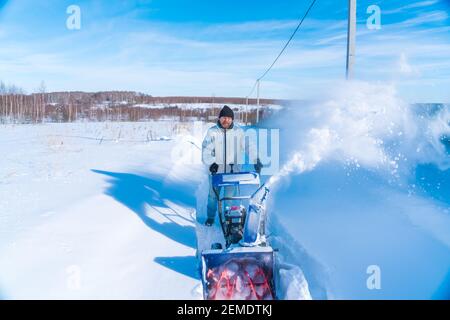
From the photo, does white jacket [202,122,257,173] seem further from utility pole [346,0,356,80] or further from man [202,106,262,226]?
utility pole [346,0,356,80]

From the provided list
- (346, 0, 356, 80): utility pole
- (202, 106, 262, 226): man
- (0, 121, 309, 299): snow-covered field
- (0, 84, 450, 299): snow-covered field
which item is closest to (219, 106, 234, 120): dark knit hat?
(202, 106, 262, 226): man

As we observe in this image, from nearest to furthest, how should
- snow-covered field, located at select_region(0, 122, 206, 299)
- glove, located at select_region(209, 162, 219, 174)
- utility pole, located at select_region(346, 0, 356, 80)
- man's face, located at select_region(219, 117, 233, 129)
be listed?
1. snow-covered field, located at select_region(0, 122, 206, 299)
2. glove, located at select_region(209, 162, 219, 174)
3. man's face, located at select_region(219, 117, 233, 129)
4. utility pole, located at select_region(346, 0, 356, 80)

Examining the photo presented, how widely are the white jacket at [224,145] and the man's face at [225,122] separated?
54 millimetres

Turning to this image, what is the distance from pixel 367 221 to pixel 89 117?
1403 inches

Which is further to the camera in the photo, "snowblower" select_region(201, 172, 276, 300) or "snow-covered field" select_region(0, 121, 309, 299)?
"snowblower" select_region(201, 172, 276, 300)

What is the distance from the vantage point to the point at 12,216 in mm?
4902

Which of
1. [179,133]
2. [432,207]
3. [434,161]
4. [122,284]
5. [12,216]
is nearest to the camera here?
[122,284]

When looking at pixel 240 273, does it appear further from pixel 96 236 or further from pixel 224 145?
pixel 224 145

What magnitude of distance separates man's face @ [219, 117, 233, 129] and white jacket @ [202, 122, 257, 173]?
0.18 ft

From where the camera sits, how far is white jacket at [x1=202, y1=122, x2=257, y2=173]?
5.70m

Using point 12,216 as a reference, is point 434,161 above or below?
above

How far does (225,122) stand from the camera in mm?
5641

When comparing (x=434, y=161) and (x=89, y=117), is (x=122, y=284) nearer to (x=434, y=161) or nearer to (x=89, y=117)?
(x=434, y=161)
